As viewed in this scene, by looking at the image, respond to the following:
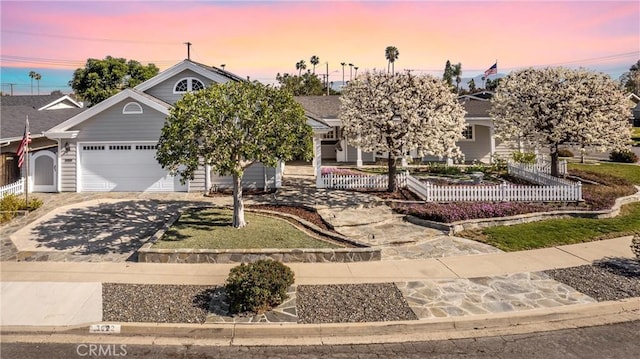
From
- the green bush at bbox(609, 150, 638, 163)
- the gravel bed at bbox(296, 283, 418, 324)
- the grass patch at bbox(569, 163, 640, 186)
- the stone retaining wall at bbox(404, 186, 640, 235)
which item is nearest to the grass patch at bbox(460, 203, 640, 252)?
the stone retaining wall at bbox(404, 186, 640, 235)

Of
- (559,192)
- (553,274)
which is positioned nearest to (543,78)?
(559,192)

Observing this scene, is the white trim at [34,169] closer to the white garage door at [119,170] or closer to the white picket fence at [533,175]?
the white garage door at [119,170]

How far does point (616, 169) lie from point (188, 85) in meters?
28.4

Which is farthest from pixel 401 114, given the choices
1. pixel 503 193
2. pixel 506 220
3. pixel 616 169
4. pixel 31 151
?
pixel 616 169

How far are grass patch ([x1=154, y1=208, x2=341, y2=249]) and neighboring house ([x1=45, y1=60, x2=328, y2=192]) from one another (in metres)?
5.43

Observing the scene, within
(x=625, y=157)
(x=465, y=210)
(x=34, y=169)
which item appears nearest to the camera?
(x=465, y=210)

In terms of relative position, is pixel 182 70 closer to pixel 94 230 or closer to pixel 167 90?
pixel 167 90

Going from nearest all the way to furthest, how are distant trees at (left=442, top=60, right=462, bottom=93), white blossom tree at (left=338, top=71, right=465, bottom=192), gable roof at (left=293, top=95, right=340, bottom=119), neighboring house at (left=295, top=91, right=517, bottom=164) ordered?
white blossom tree at (left=338, top=71, right=465, bottom=192), gable roof at (left=293, top=95, right=340, bottom=119), neighboring house at (left=295, top=91, right=517, bottom=164), distant trees at (left=442, top=60, right=462, bottom=93)

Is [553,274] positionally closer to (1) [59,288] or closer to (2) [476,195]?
(2) [476,195]

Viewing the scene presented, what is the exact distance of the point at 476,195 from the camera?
17594mm

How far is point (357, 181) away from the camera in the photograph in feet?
68.5

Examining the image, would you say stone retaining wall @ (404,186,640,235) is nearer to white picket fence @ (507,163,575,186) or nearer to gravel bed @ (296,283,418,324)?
white picket fence @ (507,163,575,186)

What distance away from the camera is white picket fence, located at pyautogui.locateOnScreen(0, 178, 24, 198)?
60.9ft

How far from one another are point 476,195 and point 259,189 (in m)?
10.4
